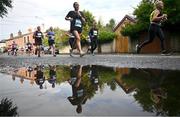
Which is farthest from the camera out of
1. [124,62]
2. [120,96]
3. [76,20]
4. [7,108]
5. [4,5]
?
[4,5]

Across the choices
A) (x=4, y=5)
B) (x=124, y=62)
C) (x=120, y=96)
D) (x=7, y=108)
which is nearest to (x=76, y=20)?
(x=124, y=62)

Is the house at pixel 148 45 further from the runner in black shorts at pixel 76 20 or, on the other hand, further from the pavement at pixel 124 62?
the pavement at pixel 124 62

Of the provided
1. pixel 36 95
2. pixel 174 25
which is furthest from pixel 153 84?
pixel 174 25

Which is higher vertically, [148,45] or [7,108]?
[148,45]

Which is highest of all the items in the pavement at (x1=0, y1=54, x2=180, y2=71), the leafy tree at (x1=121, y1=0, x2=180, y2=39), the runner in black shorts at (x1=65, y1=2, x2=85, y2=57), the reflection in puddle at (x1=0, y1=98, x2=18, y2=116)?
the leafy tree at (x1=121, y1=0, x2=180, y2=39)

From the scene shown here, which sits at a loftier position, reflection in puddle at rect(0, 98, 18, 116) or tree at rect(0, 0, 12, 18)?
tree at rect(0, 0, 12, 18)

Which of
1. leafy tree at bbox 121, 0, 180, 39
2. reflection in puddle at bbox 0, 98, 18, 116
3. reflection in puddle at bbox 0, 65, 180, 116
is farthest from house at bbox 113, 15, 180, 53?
reflection in puddle at bbox 0, 98, 18, 116

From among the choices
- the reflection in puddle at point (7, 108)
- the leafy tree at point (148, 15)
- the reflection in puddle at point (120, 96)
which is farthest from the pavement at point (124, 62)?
the leafy tree at point (148, 15)

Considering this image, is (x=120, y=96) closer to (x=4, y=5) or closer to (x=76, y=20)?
(x=76, y=20)

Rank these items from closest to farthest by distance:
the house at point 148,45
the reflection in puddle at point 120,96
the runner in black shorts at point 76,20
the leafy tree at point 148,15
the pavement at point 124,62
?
the reflection in puddle at point 120,96 < the pavement at point 124,62 < the runner in black shorts at point 76,20 < the leafy tree at point 148,15 < the house at point 148,45

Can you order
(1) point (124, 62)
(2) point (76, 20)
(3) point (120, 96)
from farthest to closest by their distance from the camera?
(2) point (76, 20)
(1) point (124, 62)
(3) point (120, 96)

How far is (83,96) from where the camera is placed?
13.4 ft

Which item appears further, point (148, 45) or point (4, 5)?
point (148, 45)

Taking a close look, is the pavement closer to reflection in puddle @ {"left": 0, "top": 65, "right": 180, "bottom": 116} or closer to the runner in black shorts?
the runner in black shorts
